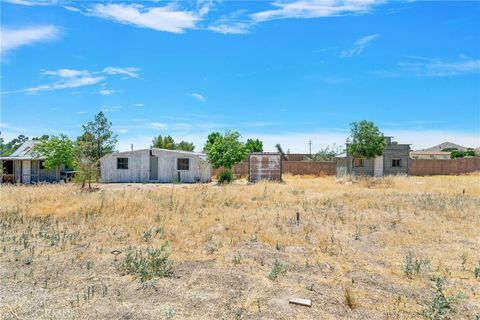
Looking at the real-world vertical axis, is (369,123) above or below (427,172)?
above

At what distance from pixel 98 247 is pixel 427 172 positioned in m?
32.7

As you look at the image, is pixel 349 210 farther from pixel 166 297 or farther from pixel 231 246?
pixel 166 297

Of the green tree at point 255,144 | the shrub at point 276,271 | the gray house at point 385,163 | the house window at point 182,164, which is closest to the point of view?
the shrub at point 276,271

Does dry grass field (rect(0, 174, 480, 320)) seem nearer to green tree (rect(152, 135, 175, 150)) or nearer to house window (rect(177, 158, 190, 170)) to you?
house window (rect(177, 158, 190, 170))

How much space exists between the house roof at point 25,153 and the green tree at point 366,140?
22246mm

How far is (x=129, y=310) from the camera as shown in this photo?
163 inches

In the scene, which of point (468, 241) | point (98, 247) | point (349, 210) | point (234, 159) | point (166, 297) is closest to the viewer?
point (166, 297)

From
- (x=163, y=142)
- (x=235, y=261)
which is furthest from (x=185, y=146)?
(x=235, y=261)

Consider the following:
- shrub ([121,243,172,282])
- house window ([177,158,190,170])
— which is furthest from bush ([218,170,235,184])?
shrub ([121,243,172,282])

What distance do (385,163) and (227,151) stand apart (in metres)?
14.5

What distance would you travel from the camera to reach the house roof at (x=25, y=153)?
955 inches

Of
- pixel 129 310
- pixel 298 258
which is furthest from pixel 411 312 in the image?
pixel 129 310

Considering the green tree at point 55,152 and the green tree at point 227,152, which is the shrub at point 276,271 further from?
the green tree at point 55,152

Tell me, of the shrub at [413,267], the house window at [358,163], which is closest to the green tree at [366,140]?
the house window at [358,163]
